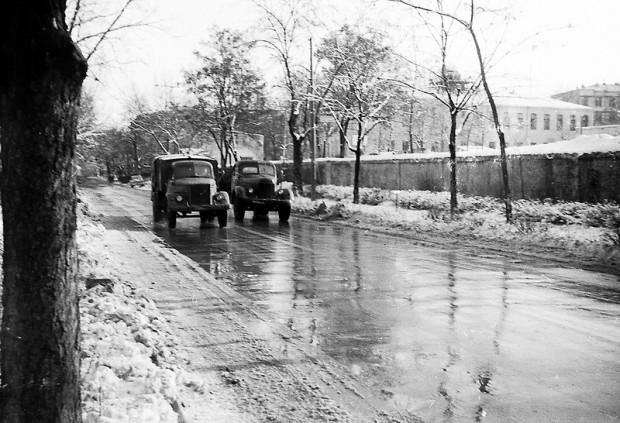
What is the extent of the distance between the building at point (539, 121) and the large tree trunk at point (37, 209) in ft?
263

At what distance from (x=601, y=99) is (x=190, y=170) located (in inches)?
3865

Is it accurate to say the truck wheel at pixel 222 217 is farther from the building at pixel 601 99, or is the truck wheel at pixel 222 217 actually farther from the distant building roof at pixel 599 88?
the distant building roof at pixel 599 88

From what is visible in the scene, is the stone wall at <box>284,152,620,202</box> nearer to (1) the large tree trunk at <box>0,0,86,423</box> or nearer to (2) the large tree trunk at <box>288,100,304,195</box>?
(2) the large tree trunk at <box>288,100,304,195</box>

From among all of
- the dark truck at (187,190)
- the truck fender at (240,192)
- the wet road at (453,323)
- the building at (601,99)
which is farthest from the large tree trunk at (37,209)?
the building at (601,99)

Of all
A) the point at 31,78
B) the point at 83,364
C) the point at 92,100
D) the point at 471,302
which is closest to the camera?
the point at 31,78

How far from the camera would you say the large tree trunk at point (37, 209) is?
3098 millimetres

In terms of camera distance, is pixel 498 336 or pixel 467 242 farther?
pixel 467 242

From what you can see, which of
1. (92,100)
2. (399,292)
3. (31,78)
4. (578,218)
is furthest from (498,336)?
(92,100)

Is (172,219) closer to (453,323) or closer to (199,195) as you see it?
(199,195)

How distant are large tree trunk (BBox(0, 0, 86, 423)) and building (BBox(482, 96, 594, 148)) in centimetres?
8027

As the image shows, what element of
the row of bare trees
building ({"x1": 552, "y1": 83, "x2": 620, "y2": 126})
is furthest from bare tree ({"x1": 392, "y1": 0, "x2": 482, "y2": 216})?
building ({"x1": 552, "y1": 83, "x2": 620, "y2": 126})

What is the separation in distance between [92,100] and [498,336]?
4267cm

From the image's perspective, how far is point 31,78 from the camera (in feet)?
10.2

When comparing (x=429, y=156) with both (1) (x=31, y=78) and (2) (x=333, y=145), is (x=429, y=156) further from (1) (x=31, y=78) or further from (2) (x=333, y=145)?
(2) (x=333, y=145)
